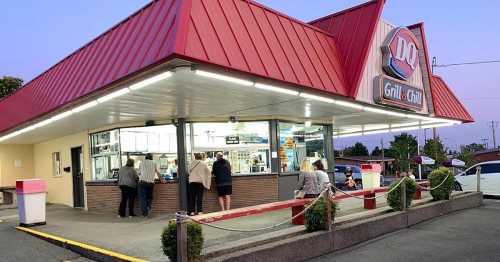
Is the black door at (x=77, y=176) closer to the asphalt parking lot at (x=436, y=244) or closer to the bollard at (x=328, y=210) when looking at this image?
the bollard at (x=328, y=210)

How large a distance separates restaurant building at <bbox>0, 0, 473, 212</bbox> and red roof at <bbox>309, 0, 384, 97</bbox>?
3 cm

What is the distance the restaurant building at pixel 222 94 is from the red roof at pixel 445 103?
0.07 metres

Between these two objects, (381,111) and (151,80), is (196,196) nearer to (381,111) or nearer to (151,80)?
(151,80)

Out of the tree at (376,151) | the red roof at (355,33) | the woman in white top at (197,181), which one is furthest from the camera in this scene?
the tree at (376,151)

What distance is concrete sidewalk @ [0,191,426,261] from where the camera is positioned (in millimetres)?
8164

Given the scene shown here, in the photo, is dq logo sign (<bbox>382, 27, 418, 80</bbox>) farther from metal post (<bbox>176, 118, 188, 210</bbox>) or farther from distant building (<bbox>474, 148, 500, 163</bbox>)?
distant building (<bbox>474, 148, 500, 163</bbox>)

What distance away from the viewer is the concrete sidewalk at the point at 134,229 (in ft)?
26.8

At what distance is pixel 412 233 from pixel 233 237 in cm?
433

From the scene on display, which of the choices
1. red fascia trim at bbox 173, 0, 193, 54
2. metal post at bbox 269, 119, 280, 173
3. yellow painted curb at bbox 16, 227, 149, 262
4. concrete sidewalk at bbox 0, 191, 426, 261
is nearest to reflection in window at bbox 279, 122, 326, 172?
metal post at bbox 269, 119, 280, 173

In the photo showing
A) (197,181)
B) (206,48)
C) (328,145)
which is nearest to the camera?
(206,48)

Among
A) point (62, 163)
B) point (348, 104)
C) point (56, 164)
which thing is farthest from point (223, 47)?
point (56, 164)

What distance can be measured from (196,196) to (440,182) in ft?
22.5

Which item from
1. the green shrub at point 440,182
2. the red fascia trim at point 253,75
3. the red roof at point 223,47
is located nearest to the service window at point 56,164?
the red roof at point 223,47

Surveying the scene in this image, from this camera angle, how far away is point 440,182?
13664mm
